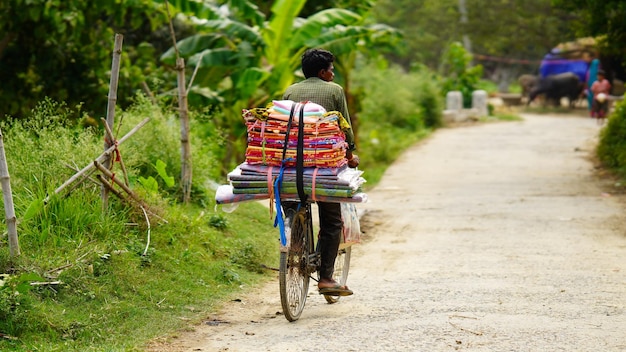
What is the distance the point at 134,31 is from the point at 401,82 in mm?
12219

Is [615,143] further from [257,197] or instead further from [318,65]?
[257,197]

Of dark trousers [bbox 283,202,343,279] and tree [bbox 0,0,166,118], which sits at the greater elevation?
tree [bbox 0,0,166,118]

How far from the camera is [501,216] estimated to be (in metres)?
12.1

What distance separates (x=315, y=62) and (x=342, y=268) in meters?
1.85

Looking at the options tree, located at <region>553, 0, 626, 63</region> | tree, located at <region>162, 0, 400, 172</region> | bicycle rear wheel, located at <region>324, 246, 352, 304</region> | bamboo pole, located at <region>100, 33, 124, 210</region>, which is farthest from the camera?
tree, located at <region>553, 0, 626, 63</region>

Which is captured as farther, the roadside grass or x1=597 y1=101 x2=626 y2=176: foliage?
x1=597 y1=101 x2=626 y2=176: foliage

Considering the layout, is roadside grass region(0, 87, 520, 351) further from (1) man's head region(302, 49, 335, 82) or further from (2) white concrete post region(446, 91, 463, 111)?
(2) white concrete post region(446, 91, 463, 111)

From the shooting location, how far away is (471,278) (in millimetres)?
8289

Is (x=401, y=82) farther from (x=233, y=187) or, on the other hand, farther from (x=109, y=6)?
(x=233, y=187)

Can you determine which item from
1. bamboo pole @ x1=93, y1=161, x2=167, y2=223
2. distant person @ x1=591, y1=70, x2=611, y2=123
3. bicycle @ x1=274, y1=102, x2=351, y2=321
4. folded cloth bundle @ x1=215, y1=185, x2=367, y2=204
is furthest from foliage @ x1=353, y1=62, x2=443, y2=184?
folded cloth bundle @ x1=215, y1=185, x2=367, y2=204

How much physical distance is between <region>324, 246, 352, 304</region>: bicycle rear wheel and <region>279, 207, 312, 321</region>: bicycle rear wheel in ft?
1.40

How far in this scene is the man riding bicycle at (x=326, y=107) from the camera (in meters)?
6.77

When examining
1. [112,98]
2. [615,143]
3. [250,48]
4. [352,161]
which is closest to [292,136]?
[352,161]

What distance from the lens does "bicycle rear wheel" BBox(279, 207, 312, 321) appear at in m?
6.37
